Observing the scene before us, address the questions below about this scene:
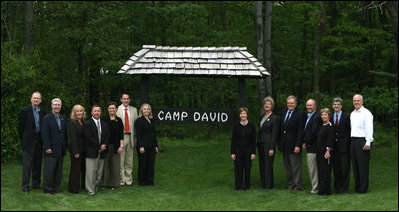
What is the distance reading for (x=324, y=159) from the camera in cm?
962

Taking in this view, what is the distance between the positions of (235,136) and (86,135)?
2.84 meters

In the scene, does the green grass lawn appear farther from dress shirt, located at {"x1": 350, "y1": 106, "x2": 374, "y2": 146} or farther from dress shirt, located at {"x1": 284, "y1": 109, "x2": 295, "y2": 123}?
dress shirt, located at {"x1": 284, "y1": 109, "x2": 295, "y2": 123}

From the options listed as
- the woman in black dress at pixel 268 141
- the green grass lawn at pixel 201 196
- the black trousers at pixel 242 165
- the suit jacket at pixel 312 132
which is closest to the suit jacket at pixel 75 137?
the green grass lawn at pixel 201 196

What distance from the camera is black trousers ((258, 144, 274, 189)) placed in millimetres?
10406

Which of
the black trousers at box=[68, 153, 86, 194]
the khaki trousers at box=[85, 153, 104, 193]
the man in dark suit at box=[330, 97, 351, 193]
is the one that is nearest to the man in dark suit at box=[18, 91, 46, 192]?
the black trousers at box=[68, 153, 86, 194]

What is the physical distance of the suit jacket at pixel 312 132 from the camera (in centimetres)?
978

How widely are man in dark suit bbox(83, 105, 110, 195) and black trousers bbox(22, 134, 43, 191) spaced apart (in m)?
0.89

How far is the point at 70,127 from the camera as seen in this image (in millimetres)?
9672

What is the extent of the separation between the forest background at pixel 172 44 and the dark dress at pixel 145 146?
4.03m

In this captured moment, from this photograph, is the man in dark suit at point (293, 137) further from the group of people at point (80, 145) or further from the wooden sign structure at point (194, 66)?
the group of people at point (80, 145)

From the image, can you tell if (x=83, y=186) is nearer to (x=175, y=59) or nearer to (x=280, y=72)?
(x=175, y=59)

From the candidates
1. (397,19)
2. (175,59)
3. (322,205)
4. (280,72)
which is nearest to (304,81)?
(280,72)

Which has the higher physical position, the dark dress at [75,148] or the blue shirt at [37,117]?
the blue shirt at [37,117]

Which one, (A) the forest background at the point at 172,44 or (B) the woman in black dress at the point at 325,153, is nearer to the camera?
(B) the woman in black dress at the point at 325,153
